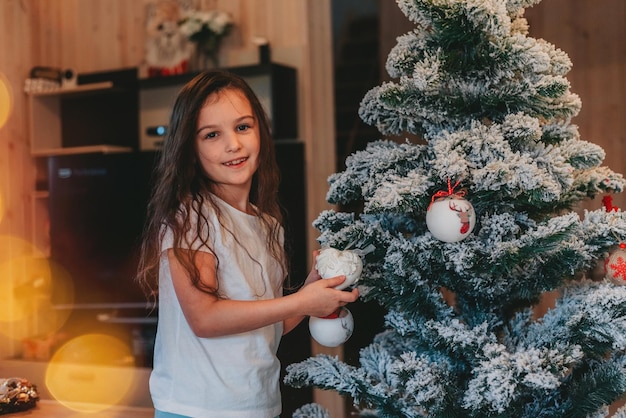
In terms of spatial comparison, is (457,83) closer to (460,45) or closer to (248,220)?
(460,45)

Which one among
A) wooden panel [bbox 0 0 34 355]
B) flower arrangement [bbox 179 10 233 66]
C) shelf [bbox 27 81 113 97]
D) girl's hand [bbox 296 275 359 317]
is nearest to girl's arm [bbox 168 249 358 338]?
girl's hand [bbox 296 275 359 317]

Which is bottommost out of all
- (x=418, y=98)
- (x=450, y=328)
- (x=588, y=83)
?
(x=450, y=328)

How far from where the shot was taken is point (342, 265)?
126cm

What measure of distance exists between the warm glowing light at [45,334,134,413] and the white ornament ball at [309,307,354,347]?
242 cm

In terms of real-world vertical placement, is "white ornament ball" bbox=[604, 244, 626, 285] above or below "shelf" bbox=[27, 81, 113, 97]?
below

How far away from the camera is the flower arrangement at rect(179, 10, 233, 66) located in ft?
12.3

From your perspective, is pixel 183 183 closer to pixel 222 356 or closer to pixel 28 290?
pixel 222 356

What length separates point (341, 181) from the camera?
1.36 metres

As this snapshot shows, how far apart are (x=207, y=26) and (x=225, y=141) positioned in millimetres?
2488

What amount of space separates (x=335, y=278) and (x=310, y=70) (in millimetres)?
2575

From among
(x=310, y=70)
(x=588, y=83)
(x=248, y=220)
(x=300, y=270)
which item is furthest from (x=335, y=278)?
(x=588, y=83)

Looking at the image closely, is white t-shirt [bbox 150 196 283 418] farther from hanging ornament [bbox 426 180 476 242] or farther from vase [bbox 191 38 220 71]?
vase [bbox 191 38 220 71]

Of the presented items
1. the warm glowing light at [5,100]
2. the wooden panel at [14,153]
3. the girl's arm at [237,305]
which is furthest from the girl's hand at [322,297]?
the warm glowing light at [5,100]

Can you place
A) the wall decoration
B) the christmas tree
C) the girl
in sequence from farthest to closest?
the wall decoration → the girl → the christmas tree
